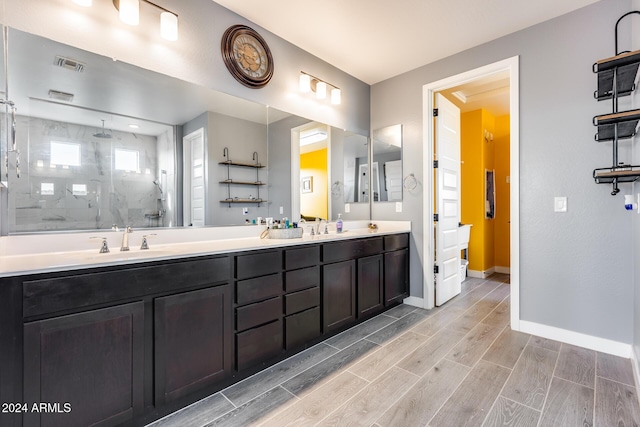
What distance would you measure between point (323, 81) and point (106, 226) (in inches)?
92.3

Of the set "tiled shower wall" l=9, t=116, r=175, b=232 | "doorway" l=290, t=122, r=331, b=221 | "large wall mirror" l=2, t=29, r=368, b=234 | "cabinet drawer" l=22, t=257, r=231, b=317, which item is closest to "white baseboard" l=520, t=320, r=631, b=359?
"doorway" l=290, t=122, r=331, b=221

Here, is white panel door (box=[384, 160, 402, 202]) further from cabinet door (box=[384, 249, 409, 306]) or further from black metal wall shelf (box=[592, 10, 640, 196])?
black metal wall shelf (box=[592, 10, 640, 196])

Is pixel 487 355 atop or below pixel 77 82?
below

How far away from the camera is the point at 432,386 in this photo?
1779 millimetres

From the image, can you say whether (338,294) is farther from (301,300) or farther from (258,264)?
(258,264)

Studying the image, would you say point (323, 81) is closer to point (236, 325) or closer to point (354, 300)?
point (354, 300)

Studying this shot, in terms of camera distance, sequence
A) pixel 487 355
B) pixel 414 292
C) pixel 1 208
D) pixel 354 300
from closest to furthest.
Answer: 1. pixel 1 208
2. pixel 487 355
3. pixel 354 300
4. pixel 414 292

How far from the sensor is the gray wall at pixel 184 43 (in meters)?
1.55

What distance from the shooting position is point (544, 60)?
244 cm

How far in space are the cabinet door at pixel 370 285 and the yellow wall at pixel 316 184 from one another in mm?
723

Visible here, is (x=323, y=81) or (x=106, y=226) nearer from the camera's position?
(x=106, y=226)

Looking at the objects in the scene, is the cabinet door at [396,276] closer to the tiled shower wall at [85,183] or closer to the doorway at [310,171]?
the doorway at [310,171]

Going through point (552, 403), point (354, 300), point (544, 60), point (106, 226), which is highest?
point (544, 60)

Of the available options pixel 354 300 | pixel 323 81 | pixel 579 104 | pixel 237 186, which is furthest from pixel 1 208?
pixel 579 104
